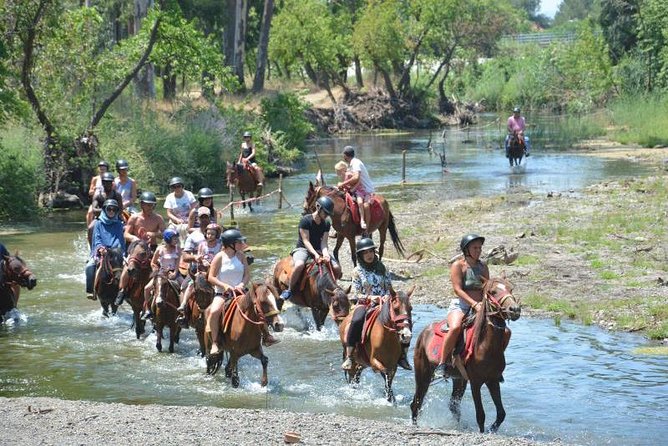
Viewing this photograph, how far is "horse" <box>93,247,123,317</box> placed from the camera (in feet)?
58.7

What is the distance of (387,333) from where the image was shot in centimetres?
1245

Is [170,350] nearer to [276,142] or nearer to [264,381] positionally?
[264,381]

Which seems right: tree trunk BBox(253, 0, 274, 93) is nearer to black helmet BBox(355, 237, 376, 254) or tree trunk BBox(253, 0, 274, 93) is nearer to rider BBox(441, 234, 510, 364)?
black helmet BBox(355, 237, 376, 254)

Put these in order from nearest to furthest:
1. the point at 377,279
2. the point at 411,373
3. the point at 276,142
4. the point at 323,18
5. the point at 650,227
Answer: the point at 377,279 → the point at 411,373 → the point at 650,227 → the point at 276,142 → the point at 323,18

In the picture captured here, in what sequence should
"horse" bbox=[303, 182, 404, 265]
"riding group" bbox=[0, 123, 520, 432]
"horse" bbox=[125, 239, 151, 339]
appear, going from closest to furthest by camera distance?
"riding group" bbox=[0, 123, 520, 432] < "horse" bbox=[125, 239, 151, 339] < "horse" bbox=[303, 182, 404, 265]

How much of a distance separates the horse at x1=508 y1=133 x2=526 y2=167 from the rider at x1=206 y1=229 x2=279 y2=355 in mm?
27696

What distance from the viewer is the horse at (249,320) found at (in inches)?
522

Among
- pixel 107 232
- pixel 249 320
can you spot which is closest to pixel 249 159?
pixel 107 232

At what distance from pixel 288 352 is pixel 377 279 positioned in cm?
356

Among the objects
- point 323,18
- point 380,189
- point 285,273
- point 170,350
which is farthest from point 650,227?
point 323,18

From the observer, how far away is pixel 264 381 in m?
13.7

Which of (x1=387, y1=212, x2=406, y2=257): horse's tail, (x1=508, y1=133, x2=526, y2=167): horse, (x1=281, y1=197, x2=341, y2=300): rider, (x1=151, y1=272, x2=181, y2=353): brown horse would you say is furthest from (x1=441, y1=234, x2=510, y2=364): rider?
(x1=508, y1=133, x2=526, y2=167): horse

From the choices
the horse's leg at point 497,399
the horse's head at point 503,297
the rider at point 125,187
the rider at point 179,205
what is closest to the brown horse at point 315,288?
the rider at point 179,205

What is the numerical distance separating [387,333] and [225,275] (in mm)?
2464
